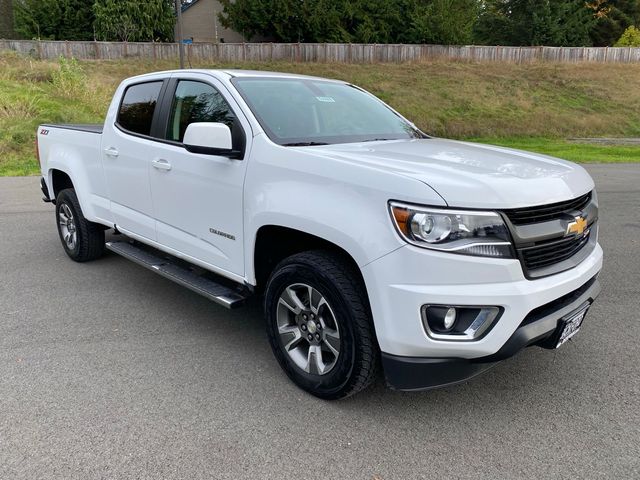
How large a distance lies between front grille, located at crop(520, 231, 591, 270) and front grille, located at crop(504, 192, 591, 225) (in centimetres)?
13

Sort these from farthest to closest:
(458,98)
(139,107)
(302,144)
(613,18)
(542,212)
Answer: (613,18)
(458,98)
(139,107)
(302,144)
(542,212)

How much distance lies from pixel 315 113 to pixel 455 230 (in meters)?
1.71

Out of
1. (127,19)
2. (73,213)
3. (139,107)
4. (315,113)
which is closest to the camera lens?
(315,113)

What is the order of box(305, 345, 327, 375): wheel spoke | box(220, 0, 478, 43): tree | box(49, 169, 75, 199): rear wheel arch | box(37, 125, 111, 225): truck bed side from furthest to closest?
box(220, 0, 478, 43): tree
box(49, 169, 75, 199): rear wheel arch
box(37, 125, 111, 225): truck bed side
box(305, 345, 327, 375): wheel spoke

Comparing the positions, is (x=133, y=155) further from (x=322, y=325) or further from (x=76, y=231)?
(x=322, y=325)

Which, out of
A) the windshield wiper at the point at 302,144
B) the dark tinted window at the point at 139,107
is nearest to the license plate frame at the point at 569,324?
the windshield wiper at the point at 302,144

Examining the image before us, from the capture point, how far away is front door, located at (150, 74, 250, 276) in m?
3.32

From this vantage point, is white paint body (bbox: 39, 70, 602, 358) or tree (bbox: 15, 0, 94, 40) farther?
tree (bbox: 15, 0, 94, 40)

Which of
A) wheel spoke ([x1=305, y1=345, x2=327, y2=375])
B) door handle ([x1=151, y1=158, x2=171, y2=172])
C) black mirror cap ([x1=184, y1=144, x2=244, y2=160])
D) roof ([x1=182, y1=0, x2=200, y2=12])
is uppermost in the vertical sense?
roof ([x1=182, y1=0, x2=200, y2=12])

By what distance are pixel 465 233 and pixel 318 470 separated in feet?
4.35

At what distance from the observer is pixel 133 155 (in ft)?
14.1

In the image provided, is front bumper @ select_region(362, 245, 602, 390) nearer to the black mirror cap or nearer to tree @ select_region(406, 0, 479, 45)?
the black mirror cap

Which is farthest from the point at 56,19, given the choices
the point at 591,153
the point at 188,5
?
the point at 591,153

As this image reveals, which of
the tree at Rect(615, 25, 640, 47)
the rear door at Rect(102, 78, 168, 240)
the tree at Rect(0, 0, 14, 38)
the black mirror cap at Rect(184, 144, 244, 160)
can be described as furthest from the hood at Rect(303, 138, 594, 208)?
the tree at Rect(0, 0, 14, 38)
